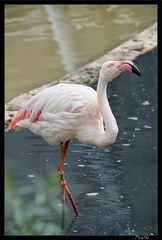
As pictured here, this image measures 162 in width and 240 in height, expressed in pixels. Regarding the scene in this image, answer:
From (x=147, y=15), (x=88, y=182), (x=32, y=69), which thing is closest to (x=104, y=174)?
(x=88, y=182)

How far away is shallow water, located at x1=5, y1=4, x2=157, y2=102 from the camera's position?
28.1 feet

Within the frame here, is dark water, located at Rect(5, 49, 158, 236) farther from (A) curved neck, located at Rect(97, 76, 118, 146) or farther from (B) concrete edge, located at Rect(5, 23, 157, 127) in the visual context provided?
(A) curved neck, located at Rect(97, 76, 118, 146)

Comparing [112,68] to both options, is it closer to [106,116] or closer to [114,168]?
[106,116]

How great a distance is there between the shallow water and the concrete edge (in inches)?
6.0

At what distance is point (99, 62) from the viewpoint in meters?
8.75

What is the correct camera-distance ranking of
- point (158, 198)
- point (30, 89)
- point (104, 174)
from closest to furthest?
point (158, 198) < point (104, 174) < point (30, 89)

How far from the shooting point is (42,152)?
6422mm

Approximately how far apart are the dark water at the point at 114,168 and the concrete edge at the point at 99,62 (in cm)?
41

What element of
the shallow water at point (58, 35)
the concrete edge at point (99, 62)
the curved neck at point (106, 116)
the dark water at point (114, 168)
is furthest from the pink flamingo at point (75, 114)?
the shallow water at point (58, 35)

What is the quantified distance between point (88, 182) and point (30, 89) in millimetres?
2477

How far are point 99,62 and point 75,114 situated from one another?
398cm

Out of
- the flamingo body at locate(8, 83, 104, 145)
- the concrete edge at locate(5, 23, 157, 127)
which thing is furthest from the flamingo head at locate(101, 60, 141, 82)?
the concrete edge at locate(5, 23, 157, 127)

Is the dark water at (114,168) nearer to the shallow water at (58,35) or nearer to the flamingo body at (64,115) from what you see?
the flamingo body at (64,115)

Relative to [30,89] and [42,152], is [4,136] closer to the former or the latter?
[42,152]
